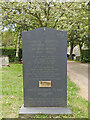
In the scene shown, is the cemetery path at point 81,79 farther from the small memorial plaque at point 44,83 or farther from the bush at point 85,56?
the bush at point 85,56

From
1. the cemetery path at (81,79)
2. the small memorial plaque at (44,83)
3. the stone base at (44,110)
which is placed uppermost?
the small memorial plaque at (44,83)

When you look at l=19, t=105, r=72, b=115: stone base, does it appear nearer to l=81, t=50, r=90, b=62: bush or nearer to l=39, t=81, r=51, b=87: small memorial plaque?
l=39, t=81, r=51, b=87: small memorial plaque

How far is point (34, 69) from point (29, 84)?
45 cm

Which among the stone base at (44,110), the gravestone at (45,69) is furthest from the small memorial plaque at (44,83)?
the stone base at (44,110)

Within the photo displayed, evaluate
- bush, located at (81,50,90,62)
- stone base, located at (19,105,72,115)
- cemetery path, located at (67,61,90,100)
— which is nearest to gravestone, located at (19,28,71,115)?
stone base, located at (19,105,72,115)

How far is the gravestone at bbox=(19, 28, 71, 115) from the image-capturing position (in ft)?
12.1

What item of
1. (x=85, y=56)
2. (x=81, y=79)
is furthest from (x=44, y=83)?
(x=85, y=56)

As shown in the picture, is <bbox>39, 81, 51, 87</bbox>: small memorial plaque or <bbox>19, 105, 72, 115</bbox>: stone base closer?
<bbox>19, 105, 72, 115</bbox>: stone base

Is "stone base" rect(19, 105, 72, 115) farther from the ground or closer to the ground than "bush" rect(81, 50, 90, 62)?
closer to the ground

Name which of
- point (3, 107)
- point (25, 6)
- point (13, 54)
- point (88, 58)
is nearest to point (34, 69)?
point (3, 107)

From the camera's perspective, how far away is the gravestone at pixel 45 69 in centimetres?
370

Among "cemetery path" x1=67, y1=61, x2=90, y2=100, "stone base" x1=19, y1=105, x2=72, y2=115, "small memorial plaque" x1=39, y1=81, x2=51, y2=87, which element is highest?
"small memorial plaque" x1=39, y1=81, x2=51, y2=87

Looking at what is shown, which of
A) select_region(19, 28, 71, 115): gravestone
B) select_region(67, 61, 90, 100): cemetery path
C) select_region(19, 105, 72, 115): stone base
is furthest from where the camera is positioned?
select_region(67, 61, 90, 100): cemetery path

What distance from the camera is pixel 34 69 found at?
3752mm
